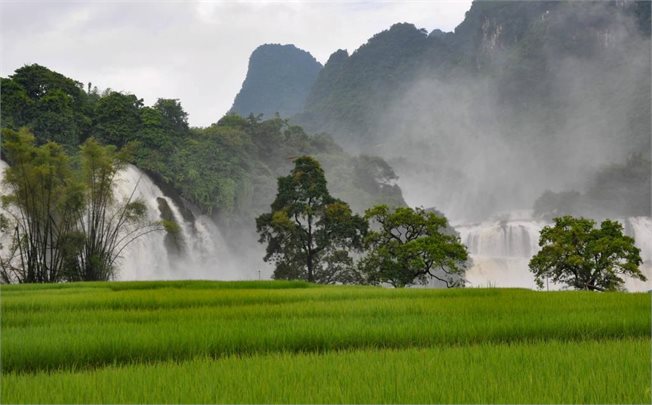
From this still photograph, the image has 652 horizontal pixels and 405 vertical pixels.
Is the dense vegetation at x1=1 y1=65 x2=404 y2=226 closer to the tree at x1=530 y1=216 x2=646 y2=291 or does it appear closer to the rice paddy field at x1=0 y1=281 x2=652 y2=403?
the tree at x1=530 y1=216 x2=646 y2=291

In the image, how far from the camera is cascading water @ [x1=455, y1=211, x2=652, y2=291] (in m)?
57.8

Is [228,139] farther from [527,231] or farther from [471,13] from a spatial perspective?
[471,13]

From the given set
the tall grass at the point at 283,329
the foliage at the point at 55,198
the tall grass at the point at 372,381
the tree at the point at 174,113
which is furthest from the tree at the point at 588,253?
the tree at the point at 174,113

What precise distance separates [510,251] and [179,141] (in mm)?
40476

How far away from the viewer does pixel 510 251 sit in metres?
59.9

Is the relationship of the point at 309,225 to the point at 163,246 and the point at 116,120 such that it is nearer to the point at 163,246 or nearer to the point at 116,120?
the point at 163,246

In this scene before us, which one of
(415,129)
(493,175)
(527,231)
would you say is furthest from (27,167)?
(415,129)

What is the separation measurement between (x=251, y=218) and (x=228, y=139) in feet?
32.9

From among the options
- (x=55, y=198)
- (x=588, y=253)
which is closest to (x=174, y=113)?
(x=55, y=198)

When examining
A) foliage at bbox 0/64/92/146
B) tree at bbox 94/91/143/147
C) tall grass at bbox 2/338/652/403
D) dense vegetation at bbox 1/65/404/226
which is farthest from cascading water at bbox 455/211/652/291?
tall grass at bbox 2/338/652/403

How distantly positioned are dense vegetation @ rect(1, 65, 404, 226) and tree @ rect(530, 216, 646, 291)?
103 ft

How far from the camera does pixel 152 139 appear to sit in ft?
155

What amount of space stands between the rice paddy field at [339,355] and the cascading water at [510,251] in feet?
170

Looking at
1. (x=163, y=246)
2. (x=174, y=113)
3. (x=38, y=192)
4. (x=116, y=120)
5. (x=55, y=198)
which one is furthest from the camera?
(x=174, y=113)
